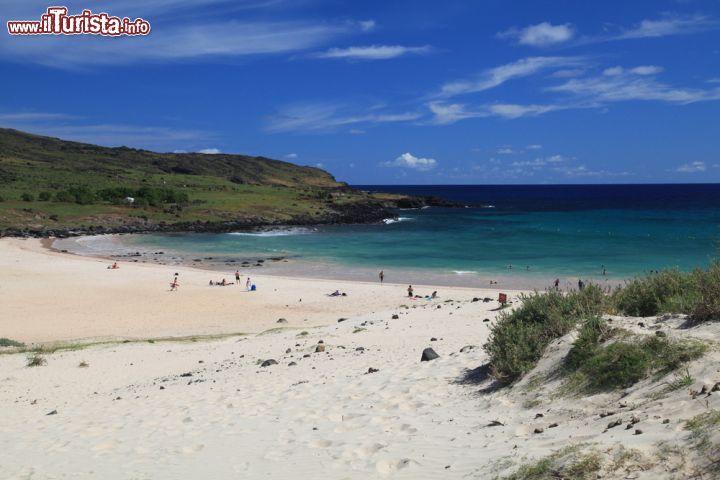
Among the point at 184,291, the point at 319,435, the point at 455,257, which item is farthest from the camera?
the point at 455,257

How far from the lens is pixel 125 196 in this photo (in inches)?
3250

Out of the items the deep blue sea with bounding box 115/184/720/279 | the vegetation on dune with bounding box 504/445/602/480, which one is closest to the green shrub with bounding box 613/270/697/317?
the vegetation on dune with bounding box 504/445/602/480

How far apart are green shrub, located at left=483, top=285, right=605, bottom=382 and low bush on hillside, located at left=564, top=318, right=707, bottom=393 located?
2.04 feet

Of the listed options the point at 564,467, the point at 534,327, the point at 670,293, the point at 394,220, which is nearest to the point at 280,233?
the point at 394,220

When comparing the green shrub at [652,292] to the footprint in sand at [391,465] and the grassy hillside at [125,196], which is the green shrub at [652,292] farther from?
the grassy hillside at [125,196]

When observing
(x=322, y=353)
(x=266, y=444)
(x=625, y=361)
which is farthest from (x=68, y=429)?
(x=625, y=361)

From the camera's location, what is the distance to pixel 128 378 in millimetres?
13688

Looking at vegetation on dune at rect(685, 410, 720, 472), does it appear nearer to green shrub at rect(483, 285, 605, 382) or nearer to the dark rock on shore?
green shrub at rect(483, 285, 605, 382)

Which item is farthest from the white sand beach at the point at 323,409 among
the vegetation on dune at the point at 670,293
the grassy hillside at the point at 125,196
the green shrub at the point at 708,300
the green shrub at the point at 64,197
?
the green shrub at the point at 64,197

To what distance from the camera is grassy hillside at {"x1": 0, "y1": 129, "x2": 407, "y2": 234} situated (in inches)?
2723

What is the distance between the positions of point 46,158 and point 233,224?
6410 cm

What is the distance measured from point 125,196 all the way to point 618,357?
8488 cm

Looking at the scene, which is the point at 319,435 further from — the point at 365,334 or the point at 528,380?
the point at 365,334

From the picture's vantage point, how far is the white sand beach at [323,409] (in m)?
5.64
